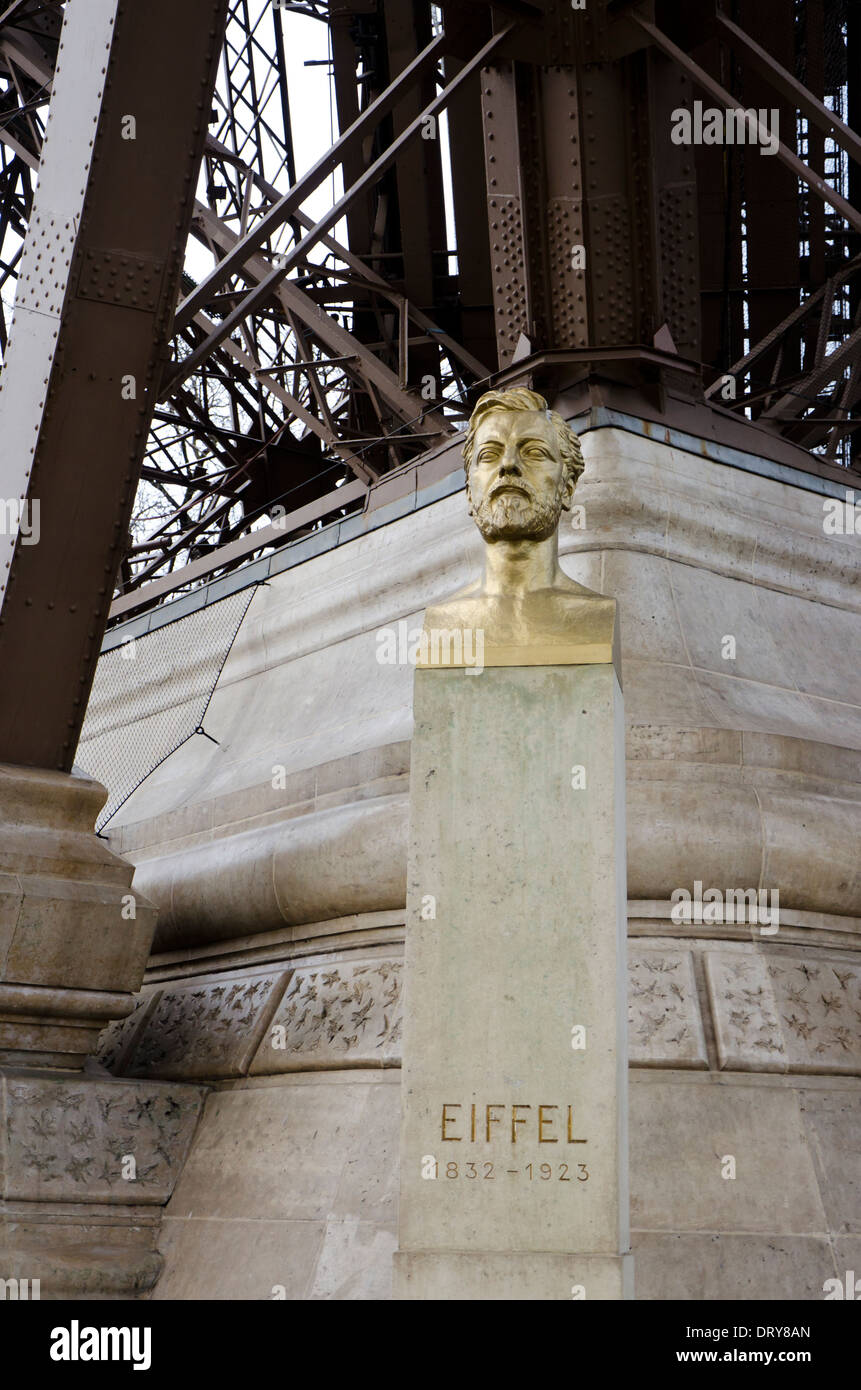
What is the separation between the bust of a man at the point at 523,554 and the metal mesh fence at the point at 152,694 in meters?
5.49

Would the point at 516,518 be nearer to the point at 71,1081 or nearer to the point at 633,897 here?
the point at 633,897

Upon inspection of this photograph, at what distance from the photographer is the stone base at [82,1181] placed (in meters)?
7.20

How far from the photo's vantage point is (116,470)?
8383mm

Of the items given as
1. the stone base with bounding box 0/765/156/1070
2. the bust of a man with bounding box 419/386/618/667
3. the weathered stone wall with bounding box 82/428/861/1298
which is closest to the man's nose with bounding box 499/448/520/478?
the bust of a man with bounding box 419/386/618/667

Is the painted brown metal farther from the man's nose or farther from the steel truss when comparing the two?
the man's nose

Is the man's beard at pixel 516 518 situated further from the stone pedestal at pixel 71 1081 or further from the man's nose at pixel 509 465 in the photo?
the stone pedestal at pixel 71 1081

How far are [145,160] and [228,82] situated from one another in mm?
12579

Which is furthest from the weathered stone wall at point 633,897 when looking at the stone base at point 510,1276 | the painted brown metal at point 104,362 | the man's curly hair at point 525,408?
the man's curly hair at point 525,408

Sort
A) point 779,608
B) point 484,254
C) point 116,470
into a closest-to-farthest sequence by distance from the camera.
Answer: point 116,470 → point 779,608 → point 484,254

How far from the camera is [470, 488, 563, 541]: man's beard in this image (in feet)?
20.0

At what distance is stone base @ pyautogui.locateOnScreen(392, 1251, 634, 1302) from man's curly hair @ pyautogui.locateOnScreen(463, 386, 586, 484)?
2.95 meters

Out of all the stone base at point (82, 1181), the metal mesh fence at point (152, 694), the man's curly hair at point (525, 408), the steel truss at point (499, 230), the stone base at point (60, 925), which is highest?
the steel truss at point (499, 230)
